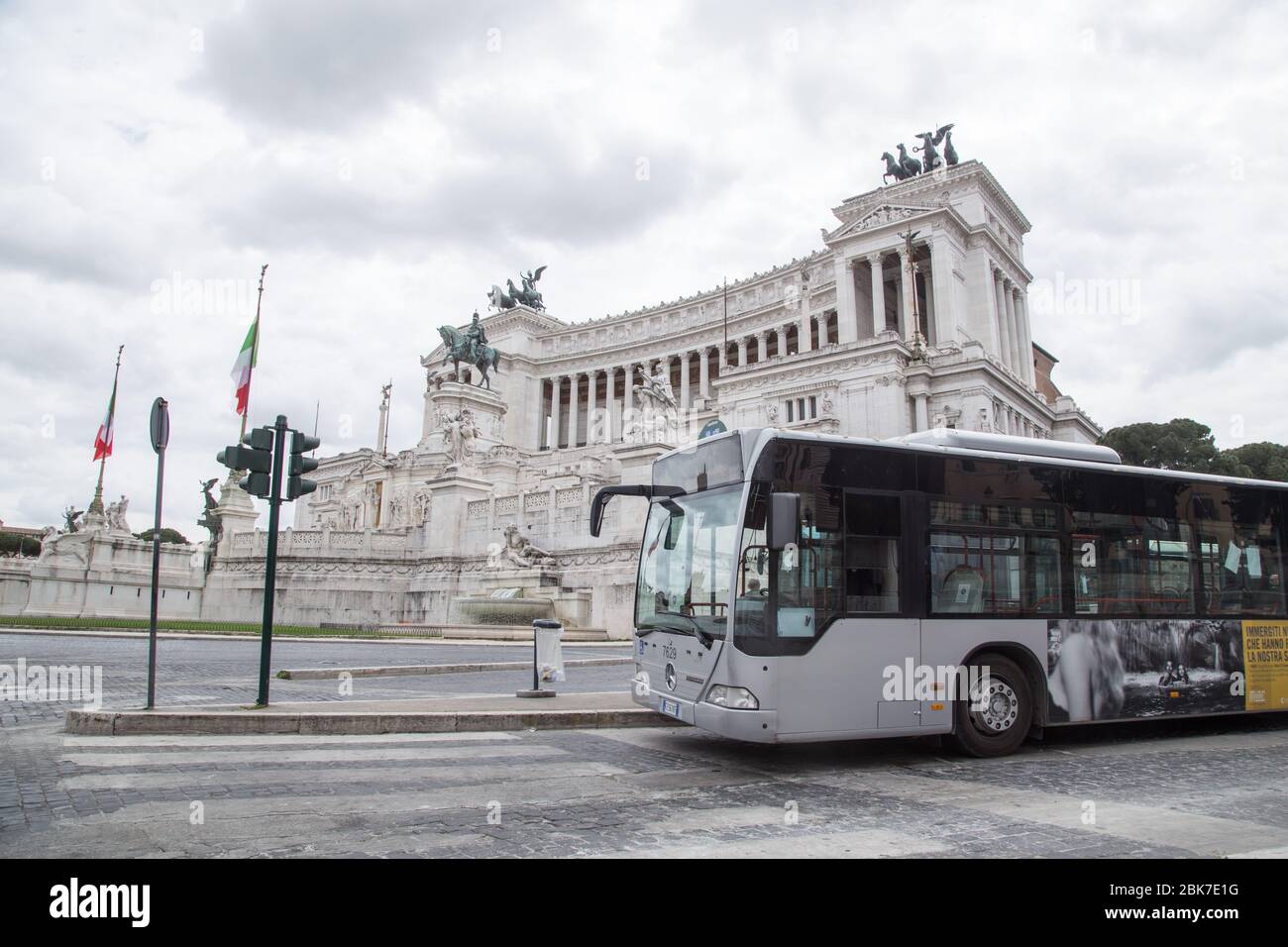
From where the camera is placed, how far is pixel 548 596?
3052 centimetres

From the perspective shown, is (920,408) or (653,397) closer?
(653,397)

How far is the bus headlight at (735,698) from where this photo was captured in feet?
23.8

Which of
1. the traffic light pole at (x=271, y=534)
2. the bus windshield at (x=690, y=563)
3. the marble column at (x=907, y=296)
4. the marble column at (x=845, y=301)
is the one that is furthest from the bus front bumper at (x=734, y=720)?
the marble column at (x=845, y=301)

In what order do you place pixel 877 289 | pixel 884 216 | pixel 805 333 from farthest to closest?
1. pixel 805 333
2. pixel 884 216
3. pixel 877 289

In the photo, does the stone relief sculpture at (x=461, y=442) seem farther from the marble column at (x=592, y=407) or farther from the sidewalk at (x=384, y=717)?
the marble column at (x=592, y=407)

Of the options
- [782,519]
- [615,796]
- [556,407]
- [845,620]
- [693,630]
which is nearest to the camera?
[615,796]

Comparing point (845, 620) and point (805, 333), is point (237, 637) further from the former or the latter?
point (805, 333)

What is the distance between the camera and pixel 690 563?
27.2 feet

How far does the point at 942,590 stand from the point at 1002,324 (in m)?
A: 64.0

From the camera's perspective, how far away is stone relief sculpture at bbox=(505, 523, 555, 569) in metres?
33.1

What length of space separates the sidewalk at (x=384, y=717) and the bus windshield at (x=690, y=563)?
1540 millimetres

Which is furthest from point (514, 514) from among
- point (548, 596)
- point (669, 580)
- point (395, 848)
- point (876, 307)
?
point (876, 307)

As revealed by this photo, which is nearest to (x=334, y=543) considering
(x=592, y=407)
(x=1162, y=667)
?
(x=1162, y=667)
